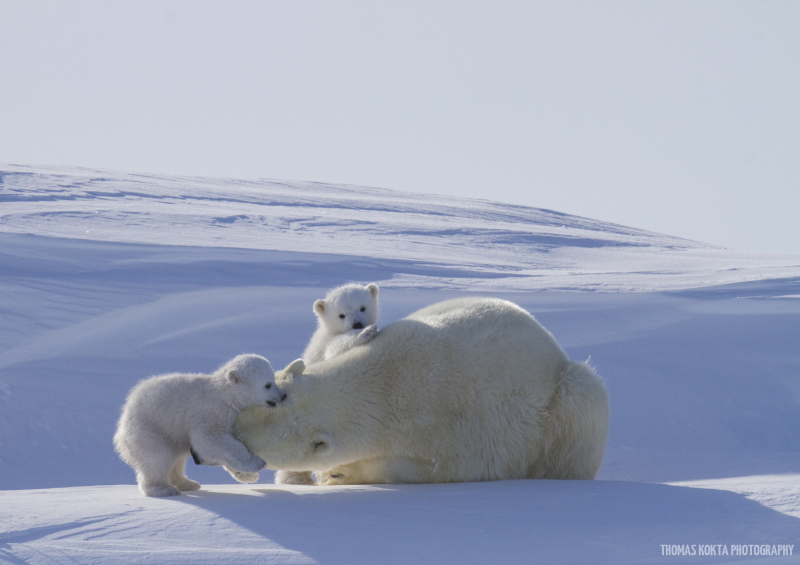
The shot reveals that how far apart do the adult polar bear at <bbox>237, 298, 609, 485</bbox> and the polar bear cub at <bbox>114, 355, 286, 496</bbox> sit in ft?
0.29

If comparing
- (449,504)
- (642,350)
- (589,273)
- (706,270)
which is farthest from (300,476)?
(706,270)

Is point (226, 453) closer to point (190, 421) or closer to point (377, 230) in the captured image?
point (190, 421)

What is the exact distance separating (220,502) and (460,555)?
100 centimetres

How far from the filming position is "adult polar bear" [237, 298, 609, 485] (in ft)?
10.6

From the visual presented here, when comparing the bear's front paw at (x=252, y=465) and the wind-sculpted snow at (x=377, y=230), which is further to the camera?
the wind-sculpted snow at (x=377, y=230)

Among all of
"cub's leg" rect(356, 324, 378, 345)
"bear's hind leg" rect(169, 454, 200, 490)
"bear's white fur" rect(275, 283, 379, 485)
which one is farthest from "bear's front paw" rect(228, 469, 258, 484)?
"bear's white fur" rect(275, 283, 379, 485)

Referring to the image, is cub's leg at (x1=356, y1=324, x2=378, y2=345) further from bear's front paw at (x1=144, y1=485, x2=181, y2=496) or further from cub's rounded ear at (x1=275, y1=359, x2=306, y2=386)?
bear's front paw at (x1=144, y1=485, x2=181, y2=496)

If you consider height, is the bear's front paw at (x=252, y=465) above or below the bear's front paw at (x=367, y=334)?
below

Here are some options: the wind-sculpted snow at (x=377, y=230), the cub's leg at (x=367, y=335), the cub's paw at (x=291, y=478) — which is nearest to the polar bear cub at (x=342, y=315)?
the cub's leg at (x=367, y=335)

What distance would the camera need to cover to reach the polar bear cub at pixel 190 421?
3070mm

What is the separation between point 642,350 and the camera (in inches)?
222

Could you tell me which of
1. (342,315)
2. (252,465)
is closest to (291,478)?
(252,465)

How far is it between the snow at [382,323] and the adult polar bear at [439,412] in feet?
0.64

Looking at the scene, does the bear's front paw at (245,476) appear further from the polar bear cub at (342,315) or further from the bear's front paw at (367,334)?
the polar bear cub at (342,315)
